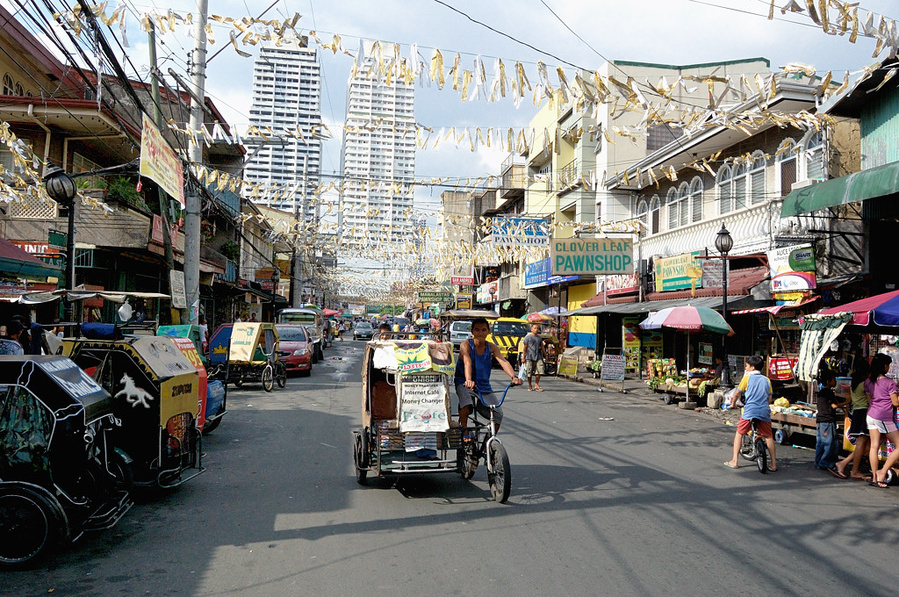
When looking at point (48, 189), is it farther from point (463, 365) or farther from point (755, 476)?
point (755, 476)

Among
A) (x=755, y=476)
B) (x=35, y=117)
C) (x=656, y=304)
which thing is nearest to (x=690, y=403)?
(x=656, y=304)

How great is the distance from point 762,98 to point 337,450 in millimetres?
9053

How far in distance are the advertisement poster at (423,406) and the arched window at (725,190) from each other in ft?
52.4

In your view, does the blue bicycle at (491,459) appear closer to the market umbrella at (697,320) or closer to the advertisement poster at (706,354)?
the market umbrella at (697,320)

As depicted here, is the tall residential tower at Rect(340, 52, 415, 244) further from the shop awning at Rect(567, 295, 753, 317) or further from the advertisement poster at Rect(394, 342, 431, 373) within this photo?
the shop awning at Rect(567, 295, 753, 317)

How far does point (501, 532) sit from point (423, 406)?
1.78 meters

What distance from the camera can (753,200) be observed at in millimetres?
19234

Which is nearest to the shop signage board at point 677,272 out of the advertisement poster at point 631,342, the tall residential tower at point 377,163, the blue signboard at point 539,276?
the advertisement poster at point 631,342

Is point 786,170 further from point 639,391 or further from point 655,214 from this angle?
point 655,214

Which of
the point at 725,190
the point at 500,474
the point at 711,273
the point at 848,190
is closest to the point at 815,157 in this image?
the point at 711,273

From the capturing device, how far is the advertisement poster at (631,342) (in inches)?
968

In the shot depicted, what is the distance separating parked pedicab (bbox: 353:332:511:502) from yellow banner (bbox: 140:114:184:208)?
5.75 metres

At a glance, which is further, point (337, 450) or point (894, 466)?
point (337, 450)

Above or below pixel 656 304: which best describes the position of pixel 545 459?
below
